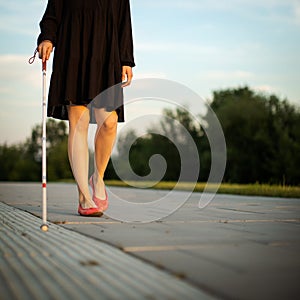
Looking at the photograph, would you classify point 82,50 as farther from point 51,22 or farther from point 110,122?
point 110,122

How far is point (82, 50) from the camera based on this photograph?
3.74 m

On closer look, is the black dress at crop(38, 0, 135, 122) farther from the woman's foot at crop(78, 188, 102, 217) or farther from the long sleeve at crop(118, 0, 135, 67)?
the woman's foot at crop(78, 188, 102, 217)

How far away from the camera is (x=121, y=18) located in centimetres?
395

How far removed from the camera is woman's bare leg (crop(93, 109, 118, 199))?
377 cm

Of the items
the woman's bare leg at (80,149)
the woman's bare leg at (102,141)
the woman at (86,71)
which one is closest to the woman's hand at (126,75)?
the woman at (86,71)

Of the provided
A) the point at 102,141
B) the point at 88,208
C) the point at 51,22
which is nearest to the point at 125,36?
the point at 51,22

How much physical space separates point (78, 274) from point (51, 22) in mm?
2598

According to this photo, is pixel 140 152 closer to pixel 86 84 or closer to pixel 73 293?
pixel 86 84

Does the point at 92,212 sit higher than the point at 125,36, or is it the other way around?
the point at 125,36

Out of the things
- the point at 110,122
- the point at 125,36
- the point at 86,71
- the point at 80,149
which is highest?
the point at 125,36

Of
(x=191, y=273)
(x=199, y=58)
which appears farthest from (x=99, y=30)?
(x=199, y=58)

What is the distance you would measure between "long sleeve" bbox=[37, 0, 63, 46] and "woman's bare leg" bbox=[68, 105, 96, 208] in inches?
21.7

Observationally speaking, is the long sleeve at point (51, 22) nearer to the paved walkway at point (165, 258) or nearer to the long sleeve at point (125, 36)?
the long sleeve at point (125, 36)

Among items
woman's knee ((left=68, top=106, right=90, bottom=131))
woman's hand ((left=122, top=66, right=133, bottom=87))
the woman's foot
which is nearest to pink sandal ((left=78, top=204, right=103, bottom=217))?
the woman's foot
